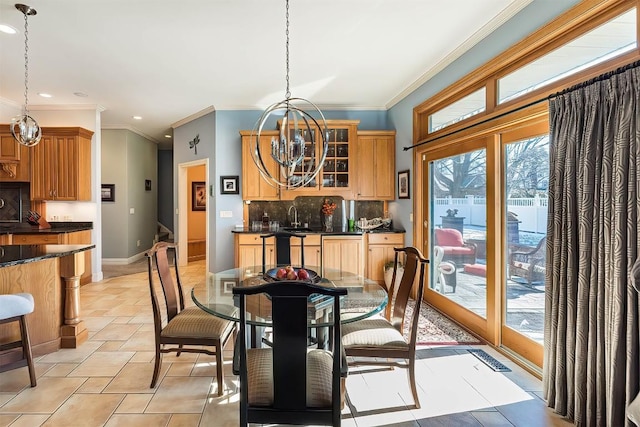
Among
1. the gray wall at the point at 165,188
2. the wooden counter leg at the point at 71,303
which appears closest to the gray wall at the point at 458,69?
the wooden counter leg at the point at 71,303

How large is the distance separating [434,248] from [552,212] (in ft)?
6.81

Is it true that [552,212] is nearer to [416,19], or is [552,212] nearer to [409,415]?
[409,415]

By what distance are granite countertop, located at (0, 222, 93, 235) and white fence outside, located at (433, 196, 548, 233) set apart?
510 centimetres

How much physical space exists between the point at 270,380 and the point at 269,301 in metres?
0.55

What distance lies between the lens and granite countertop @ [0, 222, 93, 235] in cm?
460

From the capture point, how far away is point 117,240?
679 cm

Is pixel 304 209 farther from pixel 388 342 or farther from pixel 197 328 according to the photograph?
pixel 388 342

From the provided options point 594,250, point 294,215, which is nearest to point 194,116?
point 294,215

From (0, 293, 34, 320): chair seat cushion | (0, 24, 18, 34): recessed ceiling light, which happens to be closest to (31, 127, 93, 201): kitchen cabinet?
(0, 24, 18, 34): recessed ceiling light

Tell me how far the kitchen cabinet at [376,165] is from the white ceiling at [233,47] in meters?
0.58

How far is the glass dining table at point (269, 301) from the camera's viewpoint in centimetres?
180

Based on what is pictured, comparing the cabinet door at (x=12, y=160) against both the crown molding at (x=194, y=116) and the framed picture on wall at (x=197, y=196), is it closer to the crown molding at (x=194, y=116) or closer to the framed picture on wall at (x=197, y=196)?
the crown molding at (x=194, y=116)

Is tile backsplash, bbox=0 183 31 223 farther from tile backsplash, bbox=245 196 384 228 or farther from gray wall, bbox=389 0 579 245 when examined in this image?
gray wall, bbox=389 0 579 245

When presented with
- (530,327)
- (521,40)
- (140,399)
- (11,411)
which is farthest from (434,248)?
(11,411)
